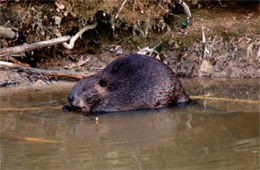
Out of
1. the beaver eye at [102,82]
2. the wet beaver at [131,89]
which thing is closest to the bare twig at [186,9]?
the wet beaver at [131,89]

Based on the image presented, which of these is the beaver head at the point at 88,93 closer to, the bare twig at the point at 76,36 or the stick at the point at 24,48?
the stick at the point at 24,48

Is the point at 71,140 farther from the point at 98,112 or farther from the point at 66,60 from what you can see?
the point at 66,60

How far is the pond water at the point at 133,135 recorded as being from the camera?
3.96m

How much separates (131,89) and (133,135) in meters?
1.44

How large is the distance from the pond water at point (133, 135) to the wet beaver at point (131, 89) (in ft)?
0.56

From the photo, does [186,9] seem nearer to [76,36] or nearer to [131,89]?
[76,36]

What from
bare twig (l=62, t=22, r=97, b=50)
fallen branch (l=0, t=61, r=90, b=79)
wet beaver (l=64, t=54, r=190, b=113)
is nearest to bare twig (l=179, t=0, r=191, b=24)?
bare twig (l=62, t=22, r=97, b=50)

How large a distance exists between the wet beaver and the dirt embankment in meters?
1.55

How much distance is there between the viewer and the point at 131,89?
620 cm

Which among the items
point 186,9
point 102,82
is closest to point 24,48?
point 102,82

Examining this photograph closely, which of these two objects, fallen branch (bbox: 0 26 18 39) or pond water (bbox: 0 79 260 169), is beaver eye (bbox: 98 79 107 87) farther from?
fallen branch (bbox: 0 26 18 39)

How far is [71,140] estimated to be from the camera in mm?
4676

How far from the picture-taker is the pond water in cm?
396

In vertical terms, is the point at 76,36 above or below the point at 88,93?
above
